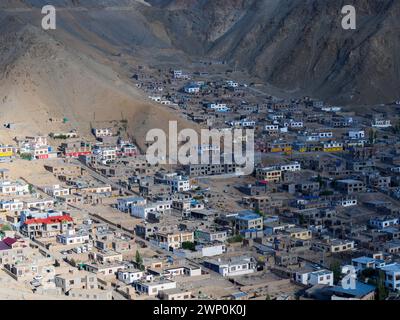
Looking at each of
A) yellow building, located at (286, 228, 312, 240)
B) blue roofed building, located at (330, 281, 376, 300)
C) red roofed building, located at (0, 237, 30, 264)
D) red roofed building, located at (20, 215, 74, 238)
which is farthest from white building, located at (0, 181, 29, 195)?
blue roofed building, located at (330, 281, 376, 300)

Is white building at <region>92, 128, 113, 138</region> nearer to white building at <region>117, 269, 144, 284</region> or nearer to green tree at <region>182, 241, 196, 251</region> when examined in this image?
green tree at <region>182, 241, 196, 251</region>

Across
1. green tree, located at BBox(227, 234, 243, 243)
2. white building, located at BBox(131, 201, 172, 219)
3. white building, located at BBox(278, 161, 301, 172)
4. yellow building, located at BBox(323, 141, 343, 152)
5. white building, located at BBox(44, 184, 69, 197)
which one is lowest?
green tree, located at BBox(227, 234, 243, 243)

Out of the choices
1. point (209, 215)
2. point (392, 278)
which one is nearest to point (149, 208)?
point (209, 215)

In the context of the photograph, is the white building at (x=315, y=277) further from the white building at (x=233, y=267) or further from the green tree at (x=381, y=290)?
the white building at (x=233, y=267)

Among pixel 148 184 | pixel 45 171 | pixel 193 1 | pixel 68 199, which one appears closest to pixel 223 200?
pixel 148 184
